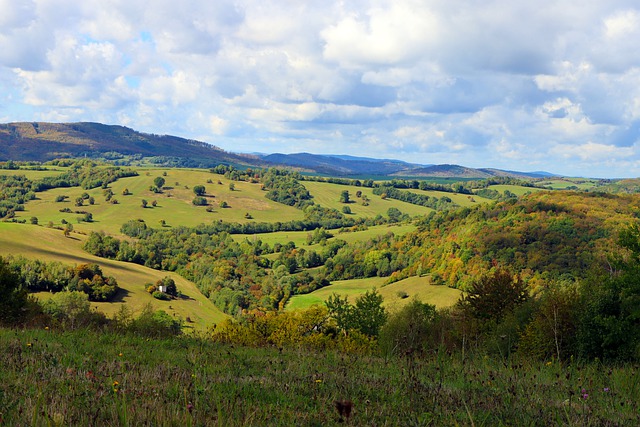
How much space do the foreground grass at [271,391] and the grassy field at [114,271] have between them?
302 feet

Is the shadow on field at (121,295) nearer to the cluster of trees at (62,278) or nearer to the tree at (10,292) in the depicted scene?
the cluster of trees at (62,278)

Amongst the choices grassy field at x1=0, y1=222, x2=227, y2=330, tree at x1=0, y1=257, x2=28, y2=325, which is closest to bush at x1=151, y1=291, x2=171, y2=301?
grassy field at x1=0, y1=222, x2=227, y2=330

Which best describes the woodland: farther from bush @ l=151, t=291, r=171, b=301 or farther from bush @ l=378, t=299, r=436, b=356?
bush @ l=151, t=291, r=171, b=301

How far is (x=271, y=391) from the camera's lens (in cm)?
601

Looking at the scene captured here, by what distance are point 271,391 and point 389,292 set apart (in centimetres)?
13196

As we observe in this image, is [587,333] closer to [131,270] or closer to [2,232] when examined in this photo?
[131,270]

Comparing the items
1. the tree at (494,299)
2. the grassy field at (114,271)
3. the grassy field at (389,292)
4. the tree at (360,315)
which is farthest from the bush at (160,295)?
the tree at (494,299)

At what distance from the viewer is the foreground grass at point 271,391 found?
14.9ft

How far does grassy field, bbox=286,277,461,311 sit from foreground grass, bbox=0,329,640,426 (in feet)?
356

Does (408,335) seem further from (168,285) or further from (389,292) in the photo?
(389,292)

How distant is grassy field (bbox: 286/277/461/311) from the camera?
12167 cm

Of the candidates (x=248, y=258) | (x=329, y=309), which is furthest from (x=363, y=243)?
(x=329, y=309)

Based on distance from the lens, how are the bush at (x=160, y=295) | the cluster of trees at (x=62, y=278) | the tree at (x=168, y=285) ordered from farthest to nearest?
1. the tree at (x=168, y=285)
2. the bush at (x=160, y=295)
3. the cluster of trees at (x=62, y=278)

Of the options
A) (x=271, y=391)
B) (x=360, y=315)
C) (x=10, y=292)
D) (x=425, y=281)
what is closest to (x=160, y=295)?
(x=360, y=315)
